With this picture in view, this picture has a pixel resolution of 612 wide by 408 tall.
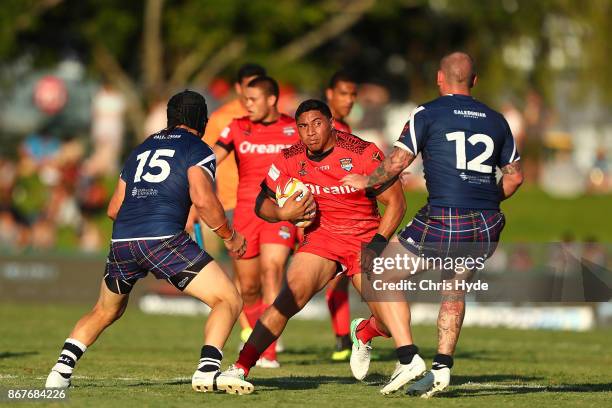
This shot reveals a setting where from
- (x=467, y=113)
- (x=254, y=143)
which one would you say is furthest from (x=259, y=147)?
(x=467, y=113)

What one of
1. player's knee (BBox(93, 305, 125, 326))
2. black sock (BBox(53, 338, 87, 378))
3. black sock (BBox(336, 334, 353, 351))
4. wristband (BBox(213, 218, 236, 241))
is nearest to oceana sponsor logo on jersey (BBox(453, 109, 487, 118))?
wristband (BBox(213, 218, 236, 241))

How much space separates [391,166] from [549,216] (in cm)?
2213

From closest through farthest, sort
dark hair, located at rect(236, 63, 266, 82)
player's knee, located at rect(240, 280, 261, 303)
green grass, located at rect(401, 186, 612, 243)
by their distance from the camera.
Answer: player's knee, located at rect(240, 280, 261, 303), dark hair, located at rect(236, 63, 266, 82), green grass, located at rect(401, 186, 612, 243)

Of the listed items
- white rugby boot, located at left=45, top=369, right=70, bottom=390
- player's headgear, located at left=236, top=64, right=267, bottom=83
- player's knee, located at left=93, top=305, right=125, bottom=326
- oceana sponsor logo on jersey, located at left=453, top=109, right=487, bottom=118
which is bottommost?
white rugby boot, located at left=45, top=369, right=70, bottom=390

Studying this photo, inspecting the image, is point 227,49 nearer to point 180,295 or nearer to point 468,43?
point 468,43

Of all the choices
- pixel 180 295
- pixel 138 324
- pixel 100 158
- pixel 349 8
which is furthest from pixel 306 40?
pixel 138 324

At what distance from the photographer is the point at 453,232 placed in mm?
9727

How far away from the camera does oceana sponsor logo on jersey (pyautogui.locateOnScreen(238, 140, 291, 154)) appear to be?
1289 centimetres

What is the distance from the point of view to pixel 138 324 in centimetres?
1898

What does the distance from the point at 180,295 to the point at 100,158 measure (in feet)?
27.0

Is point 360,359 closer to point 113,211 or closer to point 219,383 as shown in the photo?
point 219,383

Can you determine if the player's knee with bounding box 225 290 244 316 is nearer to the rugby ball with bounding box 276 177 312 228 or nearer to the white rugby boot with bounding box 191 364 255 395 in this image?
the white rugby boot with bounding box 191 364 255 395

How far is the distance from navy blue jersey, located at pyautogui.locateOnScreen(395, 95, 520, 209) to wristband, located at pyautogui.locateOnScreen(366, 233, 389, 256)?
46cm

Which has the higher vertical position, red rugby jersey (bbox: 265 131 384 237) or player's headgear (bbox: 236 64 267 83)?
player's headgear (bbox: 236 64 267 83)
